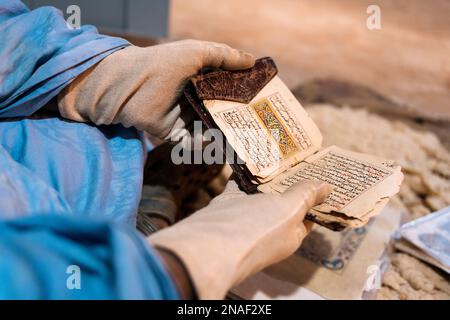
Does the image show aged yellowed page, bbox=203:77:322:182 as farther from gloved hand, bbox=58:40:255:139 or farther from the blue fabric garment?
the blue fabric garment

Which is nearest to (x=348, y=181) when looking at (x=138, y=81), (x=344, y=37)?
(x=138, y=81)

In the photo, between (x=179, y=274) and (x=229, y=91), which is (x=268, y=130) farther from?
(x=179, y=274)

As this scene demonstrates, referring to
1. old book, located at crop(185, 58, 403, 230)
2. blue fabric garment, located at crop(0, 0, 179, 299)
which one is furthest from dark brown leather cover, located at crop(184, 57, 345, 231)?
blue fabric garment, located at crop(0, 0, 179, 299)

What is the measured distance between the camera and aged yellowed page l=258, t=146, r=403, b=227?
837mm

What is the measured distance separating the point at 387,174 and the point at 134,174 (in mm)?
547

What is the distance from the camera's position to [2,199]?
713 millimetres

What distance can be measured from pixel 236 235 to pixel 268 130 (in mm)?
378

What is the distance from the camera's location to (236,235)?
649 mm

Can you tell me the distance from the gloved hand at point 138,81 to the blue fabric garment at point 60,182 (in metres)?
0.03

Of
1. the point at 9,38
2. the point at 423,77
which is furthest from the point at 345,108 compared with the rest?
the point at 9,38

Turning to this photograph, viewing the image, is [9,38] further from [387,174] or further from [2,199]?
[387,174]

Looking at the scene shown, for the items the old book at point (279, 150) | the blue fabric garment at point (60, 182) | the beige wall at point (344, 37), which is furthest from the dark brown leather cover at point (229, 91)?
the beige wall at point (344, 37)

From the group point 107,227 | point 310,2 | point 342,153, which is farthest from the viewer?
point 310,2

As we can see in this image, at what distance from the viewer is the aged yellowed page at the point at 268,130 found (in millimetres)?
912
